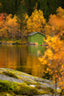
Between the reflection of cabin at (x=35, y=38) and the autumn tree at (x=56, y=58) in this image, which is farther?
the reflection of cabin at (x=35, y=38)

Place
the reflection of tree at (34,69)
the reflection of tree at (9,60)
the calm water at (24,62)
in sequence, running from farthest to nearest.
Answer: the reflection of tree at (9,60) < the calm water at (24,62) < the reflection of tree at (34,69)

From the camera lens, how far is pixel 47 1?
355ft

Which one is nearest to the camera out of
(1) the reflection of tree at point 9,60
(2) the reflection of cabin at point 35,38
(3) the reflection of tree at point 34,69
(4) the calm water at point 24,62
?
(3) the reflection of tree at point 34,69

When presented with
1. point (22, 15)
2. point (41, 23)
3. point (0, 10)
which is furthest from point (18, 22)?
point (0, 10)

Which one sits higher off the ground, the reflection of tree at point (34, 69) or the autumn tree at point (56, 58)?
the autumn tree at point (56, 58)

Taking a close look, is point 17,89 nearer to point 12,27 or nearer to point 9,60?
point 9,60

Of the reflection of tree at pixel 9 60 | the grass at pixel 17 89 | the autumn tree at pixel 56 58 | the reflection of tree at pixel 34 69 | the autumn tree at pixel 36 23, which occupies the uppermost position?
the autumn tree at pixel 36 23

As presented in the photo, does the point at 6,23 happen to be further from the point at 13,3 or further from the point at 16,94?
the point at 16,94

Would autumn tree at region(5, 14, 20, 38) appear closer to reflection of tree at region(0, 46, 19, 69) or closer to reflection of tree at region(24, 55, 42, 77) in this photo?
reflection of tree at region(0, 46, 19, 69)

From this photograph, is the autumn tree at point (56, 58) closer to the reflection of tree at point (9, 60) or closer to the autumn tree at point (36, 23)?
the reflection of tree at point (9, 60)

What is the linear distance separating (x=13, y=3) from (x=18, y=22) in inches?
932

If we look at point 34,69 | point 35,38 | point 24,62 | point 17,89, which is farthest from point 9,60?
point 35,38

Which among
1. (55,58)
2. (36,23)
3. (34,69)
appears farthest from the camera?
(36,23)

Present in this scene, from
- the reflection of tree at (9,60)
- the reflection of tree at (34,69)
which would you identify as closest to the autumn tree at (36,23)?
the reflection of tree at (9,60)
